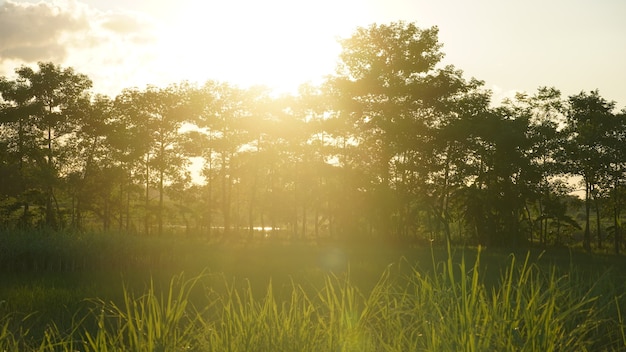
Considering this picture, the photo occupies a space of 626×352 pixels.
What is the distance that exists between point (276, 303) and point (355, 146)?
31944 millimetres

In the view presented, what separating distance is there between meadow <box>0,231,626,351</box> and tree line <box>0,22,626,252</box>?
19250 mm

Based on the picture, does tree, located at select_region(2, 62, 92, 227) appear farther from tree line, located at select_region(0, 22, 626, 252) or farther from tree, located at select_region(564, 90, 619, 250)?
tree, located at select_region(564, 90, 619, 250)

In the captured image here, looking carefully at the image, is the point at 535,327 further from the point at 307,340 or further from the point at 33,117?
the point at 33,117

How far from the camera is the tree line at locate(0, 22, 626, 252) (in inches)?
1576

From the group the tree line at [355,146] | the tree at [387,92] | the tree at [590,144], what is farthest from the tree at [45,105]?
the tree at [590,144]

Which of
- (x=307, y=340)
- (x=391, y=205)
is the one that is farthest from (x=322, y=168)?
(x=307, y=340)

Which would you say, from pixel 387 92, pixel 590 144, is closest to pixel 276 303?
pixel 387 92

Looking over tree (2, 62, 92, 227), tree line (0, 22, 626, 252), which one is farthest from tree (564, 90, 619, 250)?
tree (2, 62, 92, 227)

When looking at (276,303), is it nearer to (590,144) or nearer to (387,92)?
(387,92)

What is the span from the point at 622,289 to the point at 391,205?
2884 cm

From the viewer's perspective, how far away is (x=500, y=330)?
4.54m

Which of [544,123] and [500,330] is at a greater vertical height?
[544,123]

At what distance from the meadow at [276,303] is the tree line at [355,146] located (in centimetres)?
1925

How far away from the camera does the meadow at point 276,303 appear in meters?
4.80
